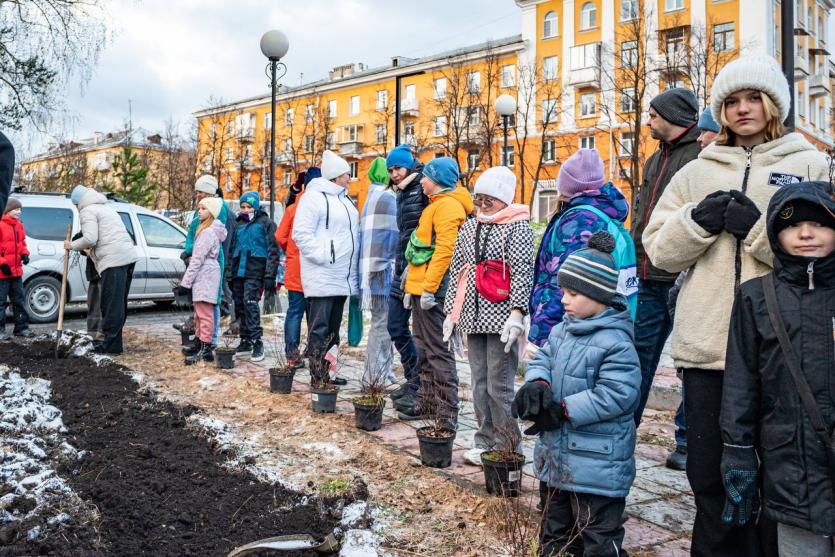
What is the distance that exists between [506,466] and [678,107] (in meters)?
2.26

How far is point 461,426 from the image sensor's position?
5320 millimetres

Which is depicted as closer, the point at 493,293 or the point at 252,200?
the point at 493,293

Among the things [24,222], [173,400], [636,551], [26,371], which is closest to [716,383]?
[636,551]

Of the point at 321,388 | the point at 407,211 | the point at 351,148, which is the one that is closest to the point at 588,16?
the point at 351,148

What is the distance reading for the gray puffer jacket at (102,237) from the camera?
8.18 metres

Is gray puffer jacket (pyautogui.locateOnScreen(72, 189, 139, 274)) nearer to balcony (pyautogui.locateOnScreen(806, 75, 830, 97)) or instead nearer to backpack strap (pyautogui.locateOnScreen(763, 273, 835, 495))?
backpack strap (pyautogui.locateOnScreen(763, 273, 835, 495))

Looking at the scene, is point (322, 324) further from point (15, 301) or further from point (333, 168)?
point (15, 301)

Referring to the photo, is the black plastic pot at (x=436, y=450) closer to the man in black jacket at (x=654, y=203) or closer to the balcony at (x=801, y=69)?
the man in black jacket at (x=654, y=203)

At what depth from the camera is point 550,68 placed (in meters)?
43.3

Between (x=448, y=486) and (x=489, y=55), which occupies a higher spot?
(x=489, y=55)

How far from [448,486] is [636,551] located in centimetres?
109

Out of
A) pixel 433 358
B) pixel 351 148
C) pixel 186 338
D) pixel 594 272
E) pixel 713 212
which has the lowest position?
pixel 186 338

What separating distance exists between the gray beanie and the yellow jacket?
158cm

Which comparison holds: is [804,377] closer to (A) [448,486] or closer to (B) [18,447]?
(A) [448,486]
